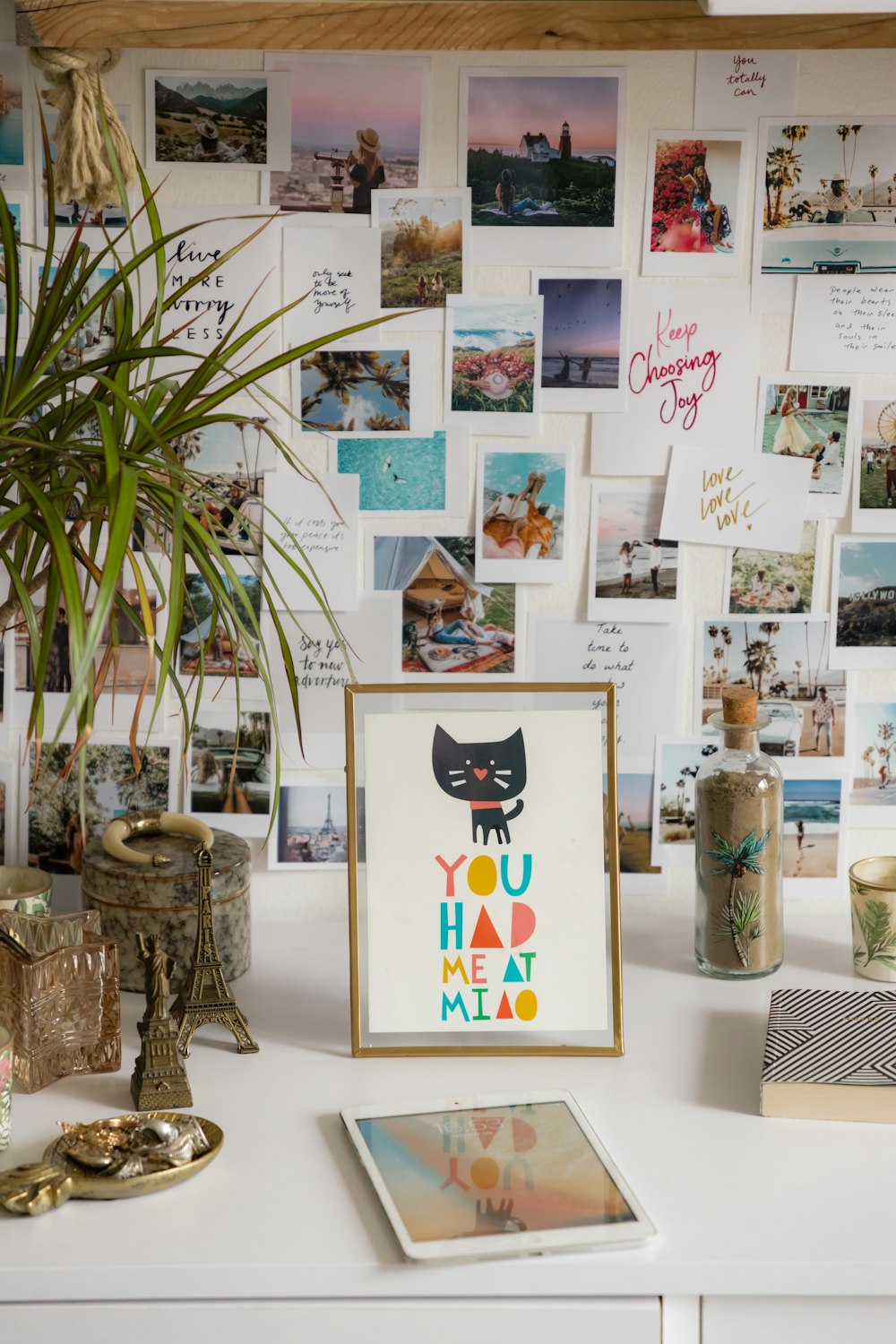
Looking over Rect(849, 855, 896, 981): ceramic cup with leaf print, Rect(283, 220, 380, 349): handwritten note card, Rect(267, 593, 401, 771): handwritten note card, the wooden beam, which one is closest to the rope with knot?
the wooden beam

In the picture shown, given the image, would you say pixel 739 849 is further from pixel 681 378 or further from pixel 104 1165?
pixel 104 1165

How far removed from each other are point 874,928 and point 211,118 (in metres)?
0.96

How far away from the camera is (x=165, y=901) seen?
107 centimetres

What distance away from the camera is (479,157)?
1.17 m

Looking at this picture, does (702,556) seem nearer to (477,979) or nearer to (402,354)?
(402,354)

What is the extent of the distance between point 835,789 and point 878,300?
484mm

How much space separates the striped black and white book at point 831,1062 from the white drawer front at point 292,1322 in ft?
0.78

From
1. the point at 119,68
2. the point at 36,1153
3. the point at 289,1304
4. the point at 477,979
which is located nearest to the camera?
the point at 289,1304

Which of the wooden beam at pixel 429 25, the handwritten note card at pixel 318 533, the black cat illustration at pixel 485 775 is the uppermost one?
the wooden beam at pixel 429 25

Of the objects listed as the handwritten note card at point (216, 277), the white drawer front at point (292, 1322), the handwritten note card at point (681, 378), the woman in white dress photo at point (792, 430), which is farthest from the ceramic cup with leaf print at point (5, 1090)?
the woman in white dress photo at point (792, 430)

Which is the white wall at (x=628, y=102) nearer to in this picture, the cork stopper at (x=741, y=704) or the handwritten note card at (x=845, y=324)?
the handwritten note card at (x=845, y=324)

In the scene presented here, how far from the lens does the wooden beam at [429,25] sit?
1.03m

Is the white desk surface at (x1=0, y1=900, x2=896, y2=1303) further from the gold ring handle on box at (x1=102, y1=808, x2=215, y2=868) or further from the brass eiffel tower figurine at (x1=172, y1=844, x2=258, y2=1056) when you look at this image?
the gold ring handle on box at (x1=102, y1=808, x2=215, y2=868)

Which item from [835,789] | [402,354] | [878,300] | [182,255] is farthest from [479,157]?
[835,789]
